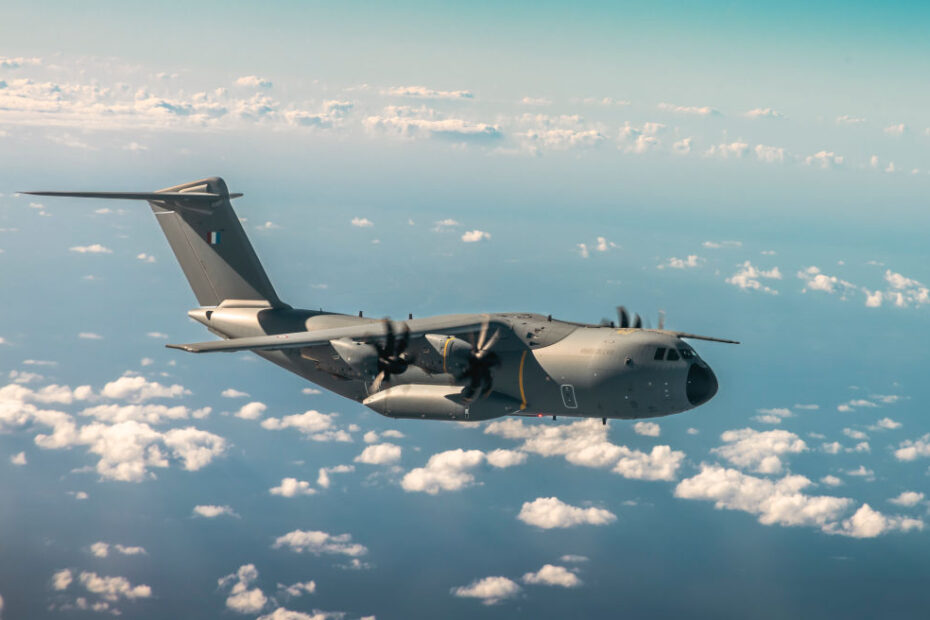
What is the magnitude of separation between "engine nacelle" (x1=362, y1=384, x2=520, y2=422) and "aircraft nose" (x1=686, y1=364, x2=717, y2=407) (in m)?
5.61

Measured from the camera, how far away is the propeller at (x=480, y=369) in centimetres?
2622

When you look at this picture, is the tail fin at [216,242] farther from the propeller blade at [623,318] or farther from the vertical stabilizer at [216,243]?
the propeller blade at [623,318]

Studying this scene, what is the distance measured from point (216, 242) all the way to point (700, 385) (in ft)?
65.0

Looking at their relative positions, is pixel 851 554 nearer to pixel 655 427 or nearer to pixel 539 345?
pixel 655 427

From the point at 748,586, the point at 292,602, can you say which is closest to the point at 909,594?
the point at 748,586

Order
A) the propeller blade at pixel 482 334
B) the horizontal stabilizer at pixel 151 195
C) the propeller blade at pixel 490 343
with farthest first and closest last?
the horizontal stabilizer at pixel 151 195 → the propeller blade at pixel 482 334 → the propeller blade at pixel 490 343

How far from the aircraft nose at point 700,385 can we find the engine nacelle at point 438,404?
5.61 m

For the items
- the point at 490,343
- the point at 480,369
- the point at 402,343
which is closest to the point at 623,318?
the point at 490,343

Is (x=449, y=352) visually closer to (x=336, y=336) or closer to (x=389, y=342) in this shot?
(x=389, y=342)

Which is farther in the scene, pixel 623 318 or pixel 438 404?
pixel 623 318

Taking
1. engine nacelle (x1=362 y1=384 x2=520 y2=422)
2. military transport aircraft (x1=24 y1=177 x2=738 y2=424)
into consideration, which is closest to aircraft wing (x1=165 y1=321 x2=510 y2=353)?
military transport aircraft (x1=24 y1=177 x2=738 y2=424)

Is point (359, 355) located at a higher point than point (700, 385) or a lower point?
higher

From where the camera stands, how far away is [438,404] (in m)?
26.6

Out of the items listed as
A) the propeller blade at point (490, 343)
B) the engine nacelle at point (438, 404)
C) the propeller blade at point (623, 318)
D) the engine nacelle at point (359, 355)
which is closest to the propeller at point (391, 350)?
the engine nacelle at point (359, 355)
